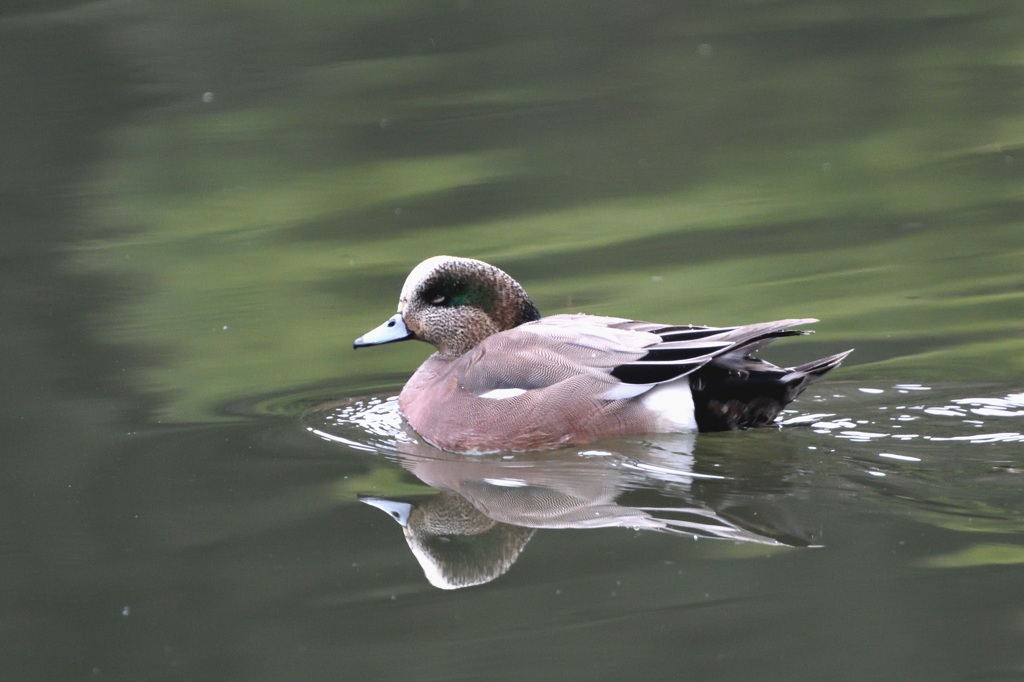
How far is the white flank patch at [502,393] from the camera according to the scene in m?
6.11

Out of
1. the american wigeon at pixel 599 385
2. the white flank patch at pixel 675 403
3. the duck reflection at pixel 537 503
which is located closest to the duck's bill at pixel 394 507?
the duck reflection at pixel 537 503

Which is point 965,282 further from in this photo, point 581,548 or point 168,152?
point 168,152

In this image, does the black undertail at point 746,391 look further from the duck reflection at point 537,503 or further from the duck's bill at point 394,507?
the duck's bill at point 394,507

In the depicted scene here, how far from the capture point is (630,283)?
8031 mm

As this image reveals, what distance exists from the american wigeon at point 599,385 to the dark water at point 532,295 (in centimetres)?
14

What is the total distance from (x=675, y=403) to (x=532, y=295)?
84.0 inches

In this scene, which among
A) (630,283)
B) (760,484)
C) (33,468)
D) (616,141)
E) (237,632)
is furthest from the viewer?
(616,141)

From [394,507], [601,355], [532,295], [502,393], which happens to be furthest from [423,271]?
[394,507]

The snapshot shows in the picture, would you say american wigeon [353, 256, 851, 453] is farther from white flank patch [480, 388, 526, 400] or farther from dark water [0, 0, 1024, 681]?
dark water [0, 0, 1024, 681]

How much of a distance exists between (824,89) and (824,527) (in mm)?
7772

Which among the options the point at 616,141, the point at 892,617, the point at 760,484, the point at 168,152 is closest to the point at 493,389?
the point at 760,484

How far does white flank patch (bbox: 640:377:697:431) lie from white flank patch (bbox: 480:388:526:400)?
53 centimetres

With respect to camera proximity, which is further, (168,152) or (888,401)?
(168,152)

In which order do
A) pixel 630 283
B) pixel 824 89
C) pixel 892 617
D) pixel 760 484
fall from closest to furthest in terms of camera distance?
1. pixel 892 617
2. pixel 760 484
3. pixel 630 283
4. pixel 824 89
